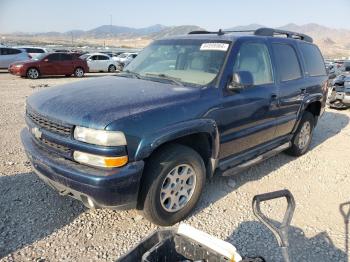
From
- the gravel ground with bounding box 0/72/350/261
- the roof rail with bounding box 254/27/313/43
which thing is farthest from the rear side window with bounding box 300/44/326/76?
A: the gravel ground with bounding box 0/72/350/261

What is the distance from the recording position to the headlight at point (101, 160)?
284 centimetres

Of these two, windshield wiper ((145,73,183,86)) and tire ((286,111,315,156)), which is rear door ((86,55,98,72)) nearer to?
tire ((286,111,315,156))

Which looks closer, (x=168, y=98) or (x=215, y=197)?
(x=168, y=98)

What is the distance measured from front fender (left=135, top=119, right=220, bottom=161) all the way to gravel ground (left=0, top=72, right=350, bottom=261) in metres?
0.81

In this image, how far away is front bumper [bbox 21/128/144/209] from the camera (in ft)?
9.29

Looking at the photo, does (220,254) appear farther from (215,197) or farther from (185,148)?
(215,197)

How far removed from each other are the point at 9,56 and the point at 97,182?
67.9 feet

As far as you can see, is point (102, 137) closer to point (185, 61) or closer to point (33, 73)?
point (185, 61)

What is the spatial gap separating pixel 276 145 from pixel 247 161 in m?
0.90

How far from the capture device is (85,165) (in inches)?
116

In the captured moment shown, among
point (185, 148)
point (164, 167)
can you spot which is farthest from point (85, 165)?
point (185, 148)

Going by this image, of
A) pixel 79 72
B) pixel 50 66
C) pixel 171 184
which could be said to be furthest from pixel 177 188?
pixel 79 72

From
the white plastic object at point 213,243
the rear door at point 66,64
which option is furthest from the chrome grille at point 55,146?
the rear door at point 66,64

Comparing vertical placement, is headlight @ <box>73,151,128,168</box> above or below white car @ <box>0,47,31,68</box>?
above
